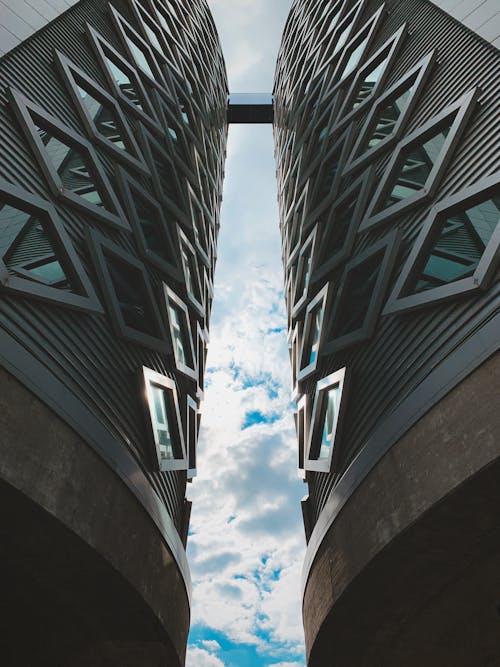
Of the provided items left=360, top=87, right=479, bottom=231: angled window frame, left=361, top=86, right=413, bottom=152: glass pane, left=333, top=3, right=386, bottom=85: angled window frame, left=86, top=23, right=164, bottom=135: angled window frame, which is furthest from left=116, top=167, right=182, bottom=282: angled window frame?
left=333, top=3, right=386, bottom=85: angled window frame

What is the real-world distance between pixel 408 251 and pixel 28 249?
26.8ft

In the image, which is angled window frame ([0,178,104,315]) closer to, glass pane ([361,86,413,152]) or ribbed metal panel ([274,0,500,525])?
ribbed metal panel ([274,0,500,525])

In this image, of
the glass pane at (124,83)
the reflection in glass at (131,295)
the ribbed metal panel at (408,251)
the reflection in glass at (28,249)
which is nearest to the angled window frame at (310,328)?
the ribbed metal panel at (408,251)

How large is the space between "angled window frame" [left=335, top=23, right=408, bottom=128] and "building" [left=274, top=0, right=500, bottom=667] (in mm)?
81

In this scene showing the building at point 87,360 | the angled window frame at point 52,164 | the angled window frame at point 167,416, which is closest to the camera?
the building at point 87,360

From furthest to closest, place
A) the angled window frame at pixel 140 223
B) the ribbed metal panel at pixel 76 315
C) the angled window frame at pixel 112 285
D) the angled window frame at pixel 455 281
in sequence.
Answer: the angled window frame at pixel 140 223 < the angled window frame at pixel 112 285 < the ribbed metal panel at pixel 76 315 < the angled window frame at pixel 455 281

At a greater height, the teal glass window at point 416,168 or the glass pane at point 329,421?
the teal glass window at point 416,168

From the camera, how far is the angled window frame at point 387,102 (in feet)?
44.1

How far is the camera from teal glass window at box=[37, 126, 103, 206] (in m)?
11.3

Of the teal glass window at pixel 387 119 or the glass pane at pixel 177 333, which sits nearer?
the teal glass window at pixel 387 119

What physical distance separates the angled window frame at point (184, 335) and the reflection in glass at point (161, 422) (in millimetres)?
1749

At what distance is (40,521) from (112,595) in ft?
9.42

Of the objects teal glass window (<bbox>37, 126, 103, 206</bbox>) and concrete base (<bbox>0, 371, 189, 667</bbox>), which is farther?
teal glass window (<bbox>37, 126, 103, 206</bbox>)

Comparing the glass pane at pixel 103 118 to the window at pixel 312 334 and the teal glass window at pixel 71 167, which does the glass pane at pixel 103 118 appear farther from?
the window at pixel 312 334
